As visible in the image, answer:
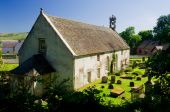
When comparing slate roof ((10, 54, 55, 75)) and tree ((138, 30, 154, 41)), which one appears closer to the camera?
slate roof ((10, 54, 55, 75))

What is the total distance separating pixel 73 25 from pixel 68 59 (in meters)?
8.87

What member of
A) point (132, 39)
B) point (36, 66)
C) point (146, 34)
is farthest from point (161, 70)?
point (146, 34)

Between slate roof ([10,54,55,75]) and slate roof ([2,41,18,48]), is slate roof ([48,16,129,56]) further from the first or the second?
slate roof ([2,41,18,48])

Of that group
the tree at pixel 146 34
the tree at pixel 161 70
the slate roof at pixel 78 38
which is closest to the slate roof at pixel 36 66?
the slate roof at pixel 78 38

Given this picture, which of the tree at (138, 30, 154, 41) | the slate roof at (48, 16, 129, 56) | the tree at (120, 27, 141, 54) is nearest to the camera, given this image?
the slate roof at (48, 16, 129, 56)

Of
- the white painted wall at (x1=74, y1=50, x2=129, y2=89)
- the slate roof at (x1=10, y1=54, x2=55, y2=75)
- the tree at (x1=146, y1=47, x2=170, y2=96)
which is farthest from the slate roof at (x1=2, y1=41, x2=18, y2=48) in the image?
the tree at (x1=146, y1=47, x2=170, y2=96)

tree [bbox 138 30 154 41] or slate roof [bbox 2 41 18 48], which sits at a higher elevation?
tree [bbox 138 30 154 41]

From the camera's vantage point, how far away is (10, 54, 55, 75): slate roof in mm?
25183

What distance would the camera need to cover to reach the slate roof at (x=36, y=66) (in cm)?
2518

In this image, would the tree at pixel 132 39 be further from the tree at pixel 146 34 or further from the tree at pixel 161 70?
the tree at pixel 161 70

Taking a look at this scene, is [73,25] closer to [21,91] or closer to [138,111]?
[138,111]

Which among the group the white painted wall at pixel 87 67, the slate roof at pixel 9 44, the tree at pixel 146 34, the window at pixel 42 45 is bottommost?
the white painted wall at pixel 87 67

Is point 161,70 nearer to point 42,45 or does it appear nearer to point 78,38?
point 42,45

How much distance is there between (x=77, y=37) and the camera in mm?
31688
